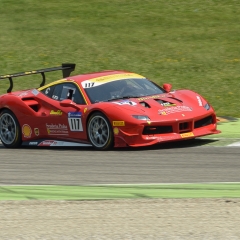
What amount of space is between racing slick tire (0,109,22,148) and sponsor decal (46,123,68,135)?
0.70 meters

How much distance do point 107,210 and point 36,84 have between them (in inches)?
508

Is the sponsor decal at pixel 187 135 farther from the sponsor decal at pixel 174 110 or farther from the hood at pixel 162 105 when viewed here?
the sponsor decal at pixel 174 110

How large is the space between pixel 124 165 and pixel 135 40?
43.6 feet

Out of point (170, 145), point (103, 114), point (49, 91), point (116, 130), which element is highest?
point (49, 91)

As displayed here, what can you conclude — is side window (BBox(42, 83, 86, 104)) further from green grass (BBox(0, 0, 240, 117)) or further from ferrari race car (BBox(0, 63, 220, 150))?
green grass (BBox(0, 0, 240, 117))

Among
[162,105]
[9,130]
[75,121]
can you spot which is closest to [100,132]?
[75,121]

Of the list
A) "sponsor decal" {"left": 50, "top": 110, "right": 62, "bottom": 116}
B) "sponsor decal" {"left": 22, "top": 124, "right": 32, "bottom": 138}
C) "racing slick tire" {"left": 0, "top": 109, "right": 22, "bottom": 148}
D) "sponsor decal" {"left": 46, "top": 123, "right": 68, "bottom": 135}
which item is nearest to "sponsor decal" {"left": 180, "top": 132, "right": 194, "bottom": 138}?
"sponsor decal" {"left": 46, "top": 123, "right": 68, "bottom": 135}

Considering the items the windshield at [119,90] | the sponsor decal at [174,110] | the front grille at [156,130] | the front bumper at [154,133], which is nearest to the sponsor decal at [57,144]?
the windshield at [119,90]

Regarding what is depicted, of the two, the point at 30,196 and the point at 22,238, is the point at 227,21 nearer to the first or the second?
the point at 30,196

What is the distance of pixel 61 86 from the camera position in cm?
1234

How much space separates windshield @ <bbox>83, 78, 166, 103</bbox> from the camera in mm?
11812

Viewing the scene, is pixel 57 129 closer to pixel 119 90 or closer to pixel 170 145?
pixel 119 90

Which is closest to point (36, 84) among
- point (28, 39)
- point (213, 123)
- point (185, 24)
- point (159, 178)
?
→ point (28, 39)

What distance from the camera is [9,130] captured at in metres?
12.8
